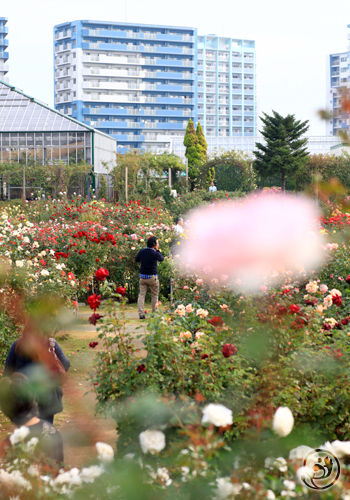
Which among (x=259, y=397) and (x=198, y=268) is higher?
(x=198, y=268)

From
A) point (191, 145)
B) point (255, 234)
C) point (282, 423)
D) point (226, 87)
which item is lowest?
point (282, 423)

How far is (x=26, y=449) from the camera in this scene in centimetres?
173

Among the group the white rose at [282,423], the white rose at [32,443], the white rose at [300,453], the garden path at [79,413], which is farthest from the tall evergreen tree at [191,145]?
the white rose at [282,423]

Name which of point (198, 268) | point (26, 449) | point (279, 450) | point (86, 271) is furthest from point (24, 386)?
point (86, 271)

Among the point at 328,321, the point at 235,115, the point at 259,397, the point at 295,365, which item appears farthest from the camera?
the point at 235,115

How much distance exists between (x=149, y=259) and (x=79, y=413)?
157 inches

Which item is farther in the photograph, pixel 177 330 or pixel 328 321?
pixel 328 321

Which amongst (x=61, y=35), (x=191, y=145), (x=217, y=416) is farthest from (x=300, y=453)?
→ (x=61, y=35)

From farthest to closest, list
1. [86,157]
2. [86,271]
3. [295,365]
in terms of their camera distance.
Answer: [86,157], [86,271], [295,365]

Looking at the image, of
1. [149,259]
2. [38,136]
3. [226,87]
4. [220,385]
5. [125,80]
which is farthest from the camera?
[226,87]

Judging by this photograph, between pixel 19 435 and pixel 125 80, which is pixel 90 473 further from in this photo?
pixel 125 80

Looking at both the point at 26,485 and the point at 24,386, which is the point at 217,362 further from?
the point at 26,485

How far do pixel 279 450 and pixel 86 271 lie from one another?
663 centimetres

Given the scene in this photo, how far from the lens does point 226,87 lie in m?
90.9
